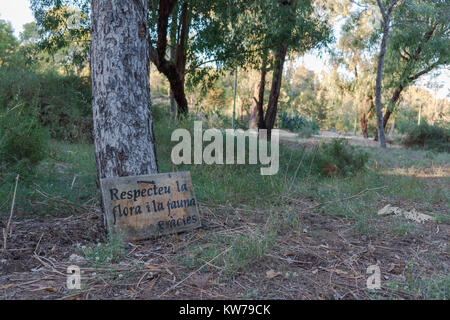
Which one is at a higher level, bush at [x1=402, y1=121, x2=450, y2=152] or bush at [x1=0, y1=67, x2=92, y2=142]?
bush at [x1=0, y1=67, x2=92, y2=142]

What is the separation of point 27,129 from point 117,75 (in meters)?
2.18

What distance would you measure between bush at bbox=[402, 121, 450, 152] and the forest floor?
12.9 metres

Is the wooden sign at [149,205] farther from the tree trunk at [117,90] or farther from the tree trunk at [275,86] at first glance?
the tree trunk at [275,86]

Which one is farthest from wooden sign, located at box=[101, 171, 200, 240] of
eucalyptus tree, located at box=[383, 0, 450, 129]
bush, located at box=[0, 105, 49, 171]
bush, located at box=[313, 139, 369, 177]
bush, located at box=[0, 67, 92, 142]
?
eucalyptus tree, located at box=[383, 0, 450, 129]

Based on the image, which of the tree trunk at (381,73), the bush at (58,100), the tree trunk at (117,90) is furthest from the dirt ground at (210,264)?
the tree trunk at (381,73)

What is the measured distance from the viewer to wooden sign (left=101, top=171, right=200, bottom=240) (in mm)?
2854

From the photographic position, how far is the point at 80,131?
9.86 metres

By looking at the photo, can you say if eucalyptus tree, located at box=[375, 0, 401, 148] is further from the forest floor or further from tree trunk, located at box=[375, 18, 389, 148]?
the forest floor

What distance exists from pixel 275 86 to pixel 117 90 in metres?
8.33

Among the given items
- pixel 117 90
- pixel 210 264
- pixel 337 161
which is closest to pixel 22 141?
pixel 117 90

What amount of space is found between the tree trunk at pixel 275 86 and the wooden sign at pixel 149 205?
7.25 m

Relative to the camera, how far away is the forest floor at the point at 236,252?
2.11 metres
